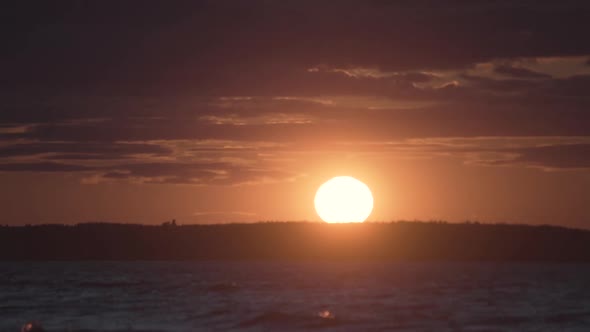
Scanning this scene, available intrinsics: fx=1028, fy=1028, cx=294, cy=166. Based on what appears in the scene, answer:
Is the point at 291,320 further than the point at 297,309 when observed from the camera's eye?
No

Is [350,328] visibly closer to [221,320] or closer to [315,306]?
[221,320]

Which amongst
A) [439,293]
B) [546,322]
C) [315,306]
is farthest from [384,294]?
[546,322]

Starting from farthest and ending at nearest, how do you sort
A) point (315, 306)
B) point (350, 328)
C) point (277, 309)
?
point (315, 306) < point (277, 309) < point (350, 328)

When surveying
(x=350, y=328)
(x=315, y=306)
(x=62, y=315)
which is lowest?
(x=350, y=328)

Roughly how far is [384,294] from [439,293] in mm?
6712

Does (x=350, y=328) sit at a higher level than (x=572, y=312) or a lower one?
lower

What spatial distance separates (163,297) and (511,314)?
35.2 metres

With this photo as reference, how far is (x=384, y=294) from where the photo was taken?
323ft

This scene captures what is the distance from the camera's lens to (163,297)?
Answer: 3777 inches

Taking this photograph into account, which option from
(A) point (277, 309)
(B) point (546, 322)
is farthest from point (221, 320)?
(B) point (546, 322)

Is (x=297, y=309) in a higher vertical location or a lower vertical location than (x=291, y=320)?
higher

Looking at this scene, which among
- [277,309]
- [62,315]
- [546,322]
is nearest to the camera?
[546,322]

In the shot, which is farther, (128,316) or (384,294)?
(384,294)

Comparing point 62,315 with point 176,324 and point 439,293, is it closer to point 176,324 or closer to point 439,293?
point 176,324
